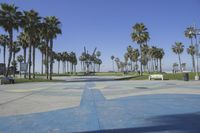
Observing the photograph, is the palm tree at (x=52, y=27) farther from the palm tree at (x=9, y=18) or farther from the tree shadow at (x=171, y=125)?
the tree shadow at (x=171, y=125)

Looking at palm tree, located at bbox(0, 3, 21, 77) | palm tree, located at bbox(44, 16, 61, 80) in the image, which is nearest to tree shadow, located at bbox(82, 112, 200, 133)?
palm tree, located at bbox(0, 3, 21, 77)

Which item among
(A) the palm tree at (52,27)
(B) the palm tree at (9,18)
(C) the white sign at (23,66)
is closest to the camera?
(B) the palm tree at (9,18)

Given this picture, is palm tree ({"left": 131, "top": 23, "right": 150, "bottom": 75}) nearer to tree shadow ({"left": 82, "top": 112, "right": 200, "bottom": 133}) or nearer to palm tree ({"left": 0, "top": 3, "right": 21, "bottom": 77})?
palm tree ({"left": 0, "top": 3, "right": 21, "bottom": 77})

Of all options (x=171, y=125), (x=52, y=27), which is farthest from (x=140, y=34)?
(x=171, y=125)

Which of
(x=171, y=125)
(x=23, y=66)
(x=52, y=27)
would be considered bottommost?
(x=171, y=125)

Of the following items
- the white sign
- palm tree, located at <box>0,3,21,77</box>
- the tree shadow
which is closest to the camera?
the tree shadow

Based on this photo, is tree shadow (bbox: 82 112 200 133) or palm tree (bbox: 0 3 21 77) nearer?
tree shadow (bbox: 82 112 200 133)

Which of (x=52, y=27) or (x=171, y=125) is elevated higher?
(x=52, y=27)

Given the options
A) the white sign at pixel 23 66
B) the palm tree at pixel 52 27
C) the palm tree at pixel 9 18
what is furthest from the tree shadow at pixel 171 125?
the white sign at pixel 23 66

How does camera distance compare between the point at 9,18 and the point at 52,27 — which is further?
the point at 52,27

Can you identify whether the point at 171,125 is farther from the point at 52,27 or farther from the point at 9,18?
the point at 52,27

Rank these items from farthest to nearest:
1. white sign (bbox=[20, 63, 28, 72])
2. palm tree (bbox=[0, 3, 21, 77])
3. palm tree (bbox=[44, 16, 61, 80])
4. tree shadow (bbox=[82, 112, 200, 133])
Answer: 1. white sign (bbox=[20, 63, 28, 72])
2. palm tree (bbox=[44, 16, 61, 80])
3. palm tree (bbox=[0, 3, 21, 77])
4. tree shadow (bbox=[82, 112, 200, 133])

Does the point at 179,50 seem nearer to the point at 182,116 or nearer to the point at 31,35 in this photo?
the point at 31,35

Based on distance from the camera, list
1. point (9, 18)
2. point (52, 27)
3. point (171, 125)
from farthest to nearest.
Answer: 1. point (52, 27)
2. point (9, 18)
3. point (171, 125)
